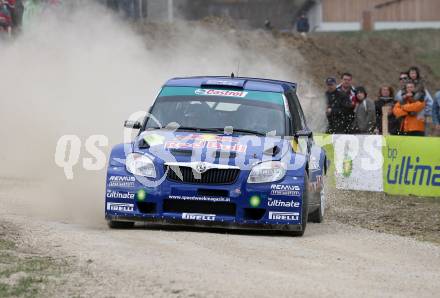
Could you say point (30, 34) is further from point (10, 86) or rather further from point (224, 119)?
point (224, 119)

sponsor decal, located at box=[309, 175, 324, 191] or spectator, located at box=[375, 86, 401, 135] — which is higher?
spectator, located at box=[375, 86, 401, 135]

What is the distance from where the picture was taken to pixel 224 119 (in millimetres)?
12164

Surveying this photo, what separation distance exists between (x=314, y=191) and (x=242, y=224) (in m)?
1.64

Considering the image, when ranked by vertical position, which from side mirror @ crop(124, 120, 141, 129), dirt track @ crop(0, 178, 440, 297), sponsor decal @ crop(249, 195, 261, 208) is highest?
side mirror @ crop(124, 120, 141, 129)

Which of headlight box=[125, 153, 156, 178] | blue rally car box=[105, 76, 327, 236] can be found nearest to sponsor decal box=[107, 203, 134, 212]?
blue rally car box=[105, 76, 327, 236]

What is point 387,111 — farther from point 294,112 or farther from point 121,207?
point 121,207

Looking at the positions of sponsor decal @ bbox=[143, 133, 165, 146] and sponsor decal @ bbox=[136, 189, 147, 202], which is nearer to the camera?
sponsor decal @ bbox=[136, 189, 147, 202]

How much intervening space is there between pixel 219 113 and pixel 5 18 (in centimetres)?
1801

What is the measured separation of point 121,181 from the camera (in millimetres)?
11211

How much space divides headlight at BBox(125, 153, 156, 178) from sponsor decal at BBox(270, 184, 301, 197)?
1.21 meters

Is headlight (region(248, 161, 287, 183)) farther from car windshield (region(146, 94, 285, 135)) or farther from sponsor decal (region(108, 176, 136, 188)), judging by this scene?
sponsor decal (region(108, 176, 136, 188))

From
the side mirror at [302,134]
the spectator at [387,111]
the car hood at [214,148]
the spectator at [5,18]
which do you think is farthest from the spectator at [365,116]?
the spectator at [5,18]

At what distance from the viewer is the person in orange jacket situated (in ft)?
65.6

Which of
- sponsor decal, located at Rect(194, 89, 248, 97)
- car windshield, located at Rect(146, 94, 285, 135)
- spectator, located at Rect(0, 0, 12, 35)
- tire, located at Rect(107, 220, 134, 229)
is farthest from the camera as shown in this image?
spectator, located at Rect(0, 0, 12, 35)
